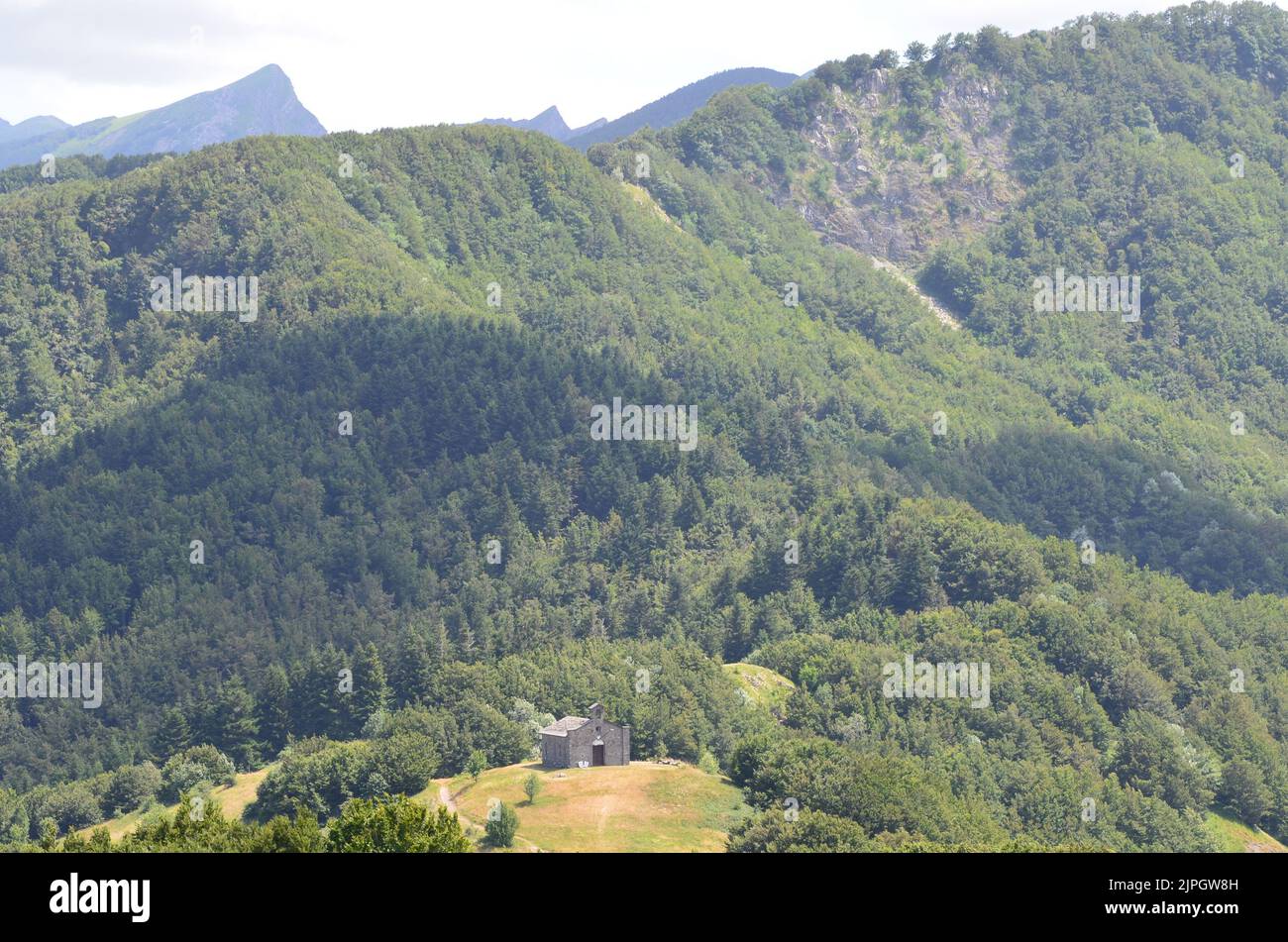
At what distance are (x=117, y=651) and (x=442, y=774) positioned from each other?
8668 cm

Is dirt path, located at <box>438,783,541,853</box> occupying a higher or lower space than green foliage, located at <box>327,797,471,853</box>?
lower

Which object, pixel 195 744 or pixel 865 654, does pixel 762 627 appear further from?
pixel 195 744

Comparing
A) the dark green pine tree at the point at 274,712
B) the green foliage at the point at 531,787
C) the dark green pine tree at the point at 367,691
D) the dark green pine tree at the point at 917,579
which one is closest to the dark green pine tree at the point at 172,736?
the dark green pine tree at the point at 274,712

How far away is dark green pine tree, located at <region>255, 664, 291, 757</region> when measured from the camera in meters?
151

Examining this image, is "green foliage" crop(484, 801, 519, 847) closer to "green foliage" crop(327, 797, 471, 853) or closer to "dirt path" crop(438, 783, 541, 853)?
"dirt path" crop(438, 783, 541, 853)

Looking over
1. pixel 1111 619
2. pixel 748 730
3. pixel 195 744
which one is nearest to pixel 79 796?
pixel 195 744

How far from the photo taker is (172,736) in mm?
154500

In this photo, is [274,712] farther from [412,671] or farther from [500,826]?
[500,826]

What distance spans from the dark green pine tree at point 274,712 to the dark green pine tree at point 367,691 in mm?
5668

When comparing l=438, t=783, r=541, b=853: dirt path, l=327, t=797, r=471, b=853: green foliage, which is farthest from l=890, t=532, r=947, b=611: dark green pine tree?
l=327, t=797, r=471, b=853: green foliage

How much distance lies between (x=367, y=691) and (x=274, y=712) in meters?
8.16

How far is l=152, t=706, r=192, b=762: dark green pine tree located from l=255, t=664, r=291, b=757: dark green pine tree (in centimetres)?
635

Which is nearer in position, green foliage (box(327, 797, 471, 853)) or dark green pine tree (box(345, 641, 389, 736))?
green foliage (box(327, 797, 471, 853))

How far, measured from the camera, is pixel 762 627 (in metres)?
189
